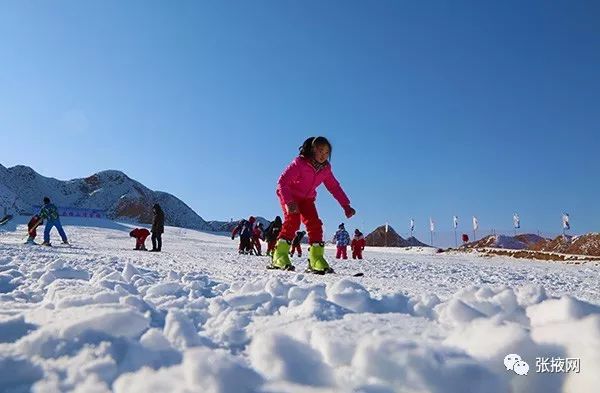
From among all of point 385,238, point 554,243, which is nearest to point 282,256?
point 554,243

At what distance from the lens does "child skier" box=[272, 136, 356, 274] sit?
5.70 meters

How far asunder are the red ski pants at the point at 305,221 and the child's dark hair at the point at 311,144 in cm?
63

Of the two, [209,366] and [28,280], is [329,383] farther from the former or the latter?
[28,280]

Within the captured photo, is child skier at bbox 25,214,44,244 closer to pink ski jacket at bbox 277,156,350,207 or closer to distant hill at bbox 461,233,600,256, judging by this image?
pink ski jacket at bbox 277,156,350,207

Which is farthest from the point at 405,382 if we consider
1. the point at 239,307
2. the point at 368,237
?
the point at 368,237

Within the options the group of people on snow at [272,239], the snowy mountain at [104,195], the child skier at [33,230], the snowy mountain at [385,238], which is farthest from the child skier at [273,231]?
the snowy mountain at [104,195]

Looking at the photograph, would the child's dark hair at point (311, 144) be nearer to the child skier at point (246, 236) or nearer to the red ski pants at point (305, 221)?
the red ski pants at point (305, 221)

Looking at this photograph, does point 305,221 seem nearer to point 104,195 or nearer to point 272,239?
point 272,239

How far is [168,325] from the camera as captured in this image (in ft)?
5.75

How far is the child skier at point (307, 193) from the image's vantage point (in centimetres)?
570

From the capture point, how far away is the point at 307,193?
5891 mm

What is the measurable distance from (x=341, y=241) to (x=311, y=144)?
1135 centimetres

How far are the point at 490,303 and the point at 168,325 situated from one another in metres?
1.37

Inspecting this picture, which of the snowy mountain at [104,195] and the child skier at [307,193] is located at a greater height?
the snowy mountain at [104,195]
